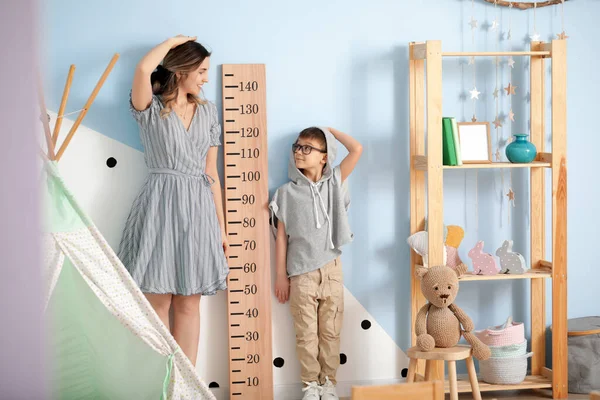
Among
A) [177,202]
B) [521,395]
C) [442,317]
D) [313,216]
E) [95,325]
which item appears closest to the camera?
[95,325]

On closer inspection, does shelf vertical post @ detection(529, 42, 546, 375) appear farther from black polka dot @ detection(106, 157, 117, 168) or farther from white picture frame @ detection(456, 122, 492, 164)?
black polka dot @ detection(106, 157, 117, 168)

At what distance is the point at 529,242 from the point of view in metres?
3.59

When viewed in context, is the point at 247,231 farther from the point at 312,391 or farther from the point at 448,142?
the point at 448,142

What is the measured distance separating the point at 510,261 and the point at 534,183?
1.40ft

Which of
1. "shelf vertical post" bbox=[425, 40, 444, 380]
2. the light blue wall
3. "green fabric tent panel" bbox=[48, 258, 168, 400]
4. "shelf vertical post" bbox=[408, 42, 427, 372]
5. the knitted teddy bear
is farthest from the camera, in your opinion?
"shelf vertical post" bbox=[408, 42, 427, 372]

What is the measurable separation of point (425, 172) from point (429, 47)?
61 cm

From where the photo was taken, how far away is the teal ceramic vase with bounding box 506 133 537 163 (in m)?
3.31

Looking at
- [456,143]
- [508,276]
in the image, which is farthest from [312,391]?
[456,143]

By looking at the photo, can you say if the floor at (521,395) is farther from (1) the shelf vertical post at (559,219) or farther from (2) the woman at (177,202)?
(2) the woman at (177,202)

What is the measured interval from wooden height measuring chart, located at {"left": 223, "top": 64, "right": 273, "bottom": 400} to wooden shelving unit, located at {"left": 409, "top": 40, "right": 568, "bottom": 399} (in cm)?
68

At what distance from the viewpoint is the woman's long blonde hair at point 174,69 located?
10.2ft

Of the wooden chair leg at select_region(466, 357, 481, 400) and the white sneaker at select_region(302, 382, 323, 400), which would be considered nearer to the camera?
the wooden chair leg at select_region(466, 357, 481, 400)

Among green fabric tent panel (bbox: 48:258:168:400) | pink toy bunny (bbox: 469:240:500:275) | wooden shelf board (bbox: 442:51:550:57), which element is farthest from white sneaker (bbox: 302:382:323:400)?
wooden shelf board (bbox: 442:51:550:57)

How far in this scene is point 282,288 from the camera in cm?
338
